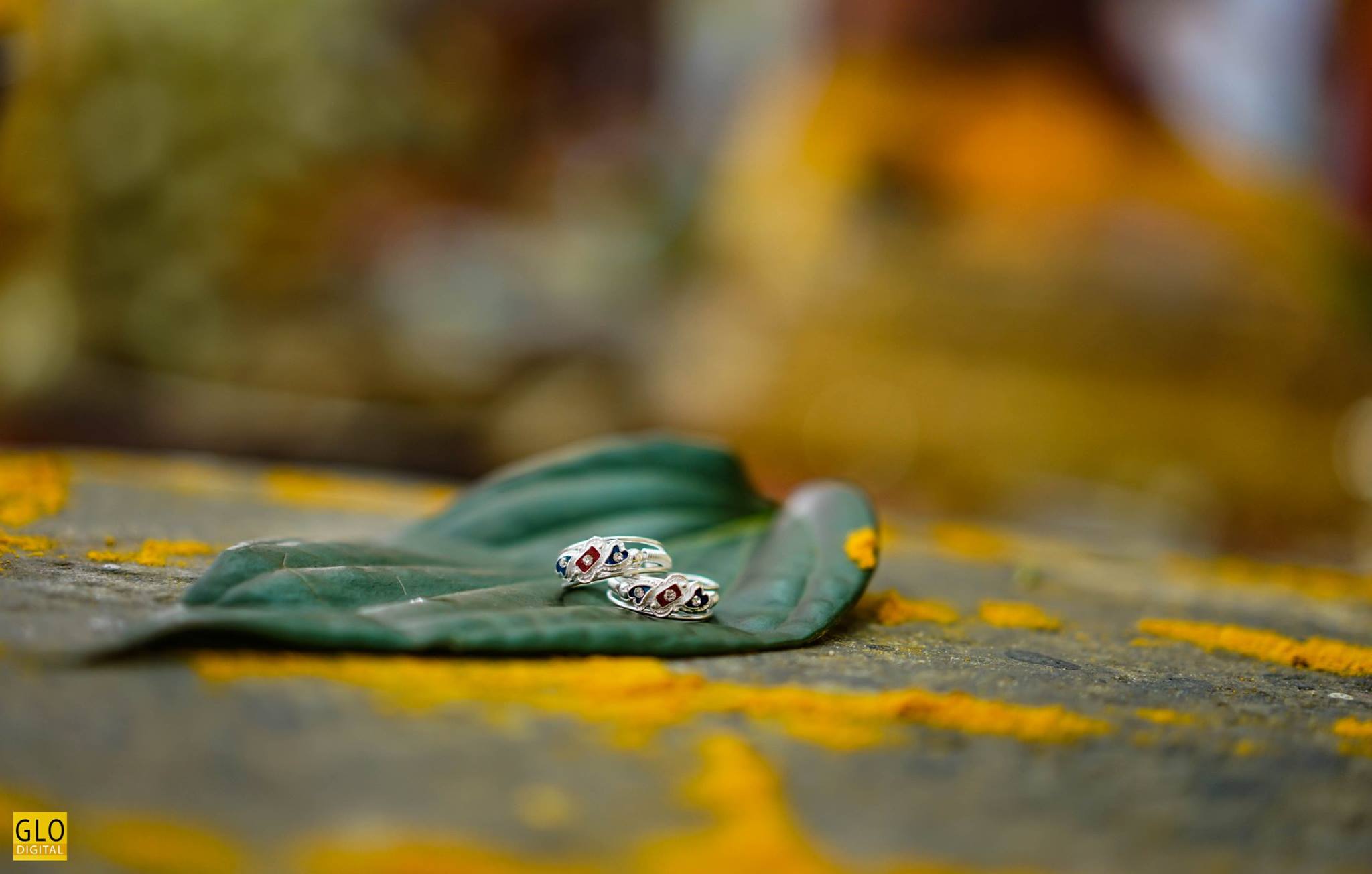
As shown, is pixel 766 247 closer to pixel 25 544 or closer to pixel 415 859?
pixel 25 544

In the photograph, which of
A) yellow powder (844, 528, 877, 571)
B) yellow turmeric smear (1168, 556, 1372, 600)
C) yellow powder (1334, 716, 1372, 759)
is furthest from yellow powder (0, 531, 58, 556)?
yellow turmeric smear (1168, 556, 1372, 600)

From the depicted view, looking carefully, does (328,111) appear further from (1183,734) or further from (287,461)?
(1183,734)

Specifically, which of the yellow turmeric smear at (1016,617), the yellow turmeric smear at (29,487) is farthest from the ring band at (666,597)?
the yellow turmeric smear at (29,487)

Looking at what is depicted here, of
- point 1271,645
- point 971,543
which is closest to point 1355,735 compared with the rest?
point 1271,645

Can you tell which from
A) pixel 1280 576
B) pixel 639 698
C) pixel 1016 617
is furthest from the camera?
pixel 1280 576

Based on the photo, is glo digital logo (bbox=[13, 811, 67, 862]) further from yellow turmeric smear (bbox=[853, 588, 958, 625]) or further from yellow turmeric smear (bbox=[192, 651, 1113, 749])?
yellow turmeric smear (bbox=[853, 588, 958, 625])

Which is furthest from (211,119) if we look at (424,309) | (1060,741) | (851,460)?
(1060,741)
